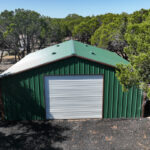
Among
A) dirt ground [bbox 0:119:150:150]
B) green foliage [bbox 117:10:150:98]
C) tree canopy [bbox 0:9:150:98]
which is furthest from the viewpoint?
dirt ground [bbox 0:119:150:150]

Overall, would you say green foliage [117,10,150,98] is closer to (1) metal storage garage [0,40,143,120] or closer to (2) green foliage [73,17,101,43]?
(1) metal storage garage [0,40,143,120]

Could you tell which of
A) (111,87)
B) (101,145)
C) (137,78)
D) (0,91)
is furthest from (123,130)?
(0,91)

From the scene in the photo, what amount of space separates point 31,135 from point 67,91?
3.20m

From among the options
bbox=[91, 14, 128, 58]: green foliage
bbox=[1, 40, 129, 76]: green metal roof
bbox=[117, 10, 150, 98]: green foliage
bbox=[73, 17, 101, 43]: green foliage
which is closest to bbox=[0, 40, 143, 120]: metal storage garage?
bbox=[1, 40, 129, 76]: green metal roof

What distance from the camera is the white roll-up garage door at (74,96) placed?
948 centimetres

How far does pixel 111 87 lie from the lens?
31.3 ft

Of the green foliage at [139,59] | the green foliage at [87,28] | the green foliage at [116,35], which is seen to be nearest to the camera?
the green foliage at [139,59]

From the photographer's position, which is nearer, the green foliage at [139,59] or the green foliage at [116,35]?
the green foliage at [139,59]

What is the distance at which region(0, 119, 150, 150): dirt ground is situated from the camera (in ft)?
24.6

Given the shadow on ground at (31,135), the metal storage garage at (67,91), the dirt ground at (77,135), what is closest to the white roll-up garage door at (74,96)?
the metal storage garage at (67,91)

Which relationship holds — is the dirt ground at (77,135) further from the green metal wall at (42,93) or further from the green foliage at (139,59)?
the green foliage at (139,59)

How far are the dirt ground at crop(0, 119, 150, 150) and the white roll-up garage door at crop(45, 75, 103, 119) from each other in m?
0.51

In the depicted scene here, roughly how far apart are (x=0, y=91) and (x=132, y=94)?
26.5 feet

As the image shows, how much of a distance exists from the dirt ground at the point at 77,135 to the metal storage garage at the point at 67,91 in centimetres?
57
